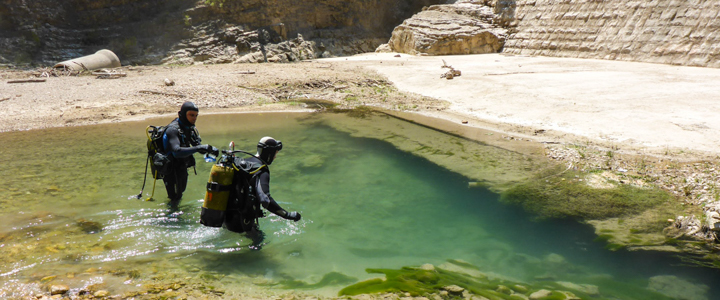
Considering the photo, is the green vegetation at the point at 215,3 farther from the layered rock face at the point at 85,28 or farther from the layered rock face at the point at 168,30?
the layered rock face at the point at 85,28

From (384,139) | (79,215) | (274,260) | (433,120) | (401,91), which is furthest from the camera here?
(401,91)

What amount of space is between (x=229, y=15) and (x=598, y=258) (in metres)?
25.7

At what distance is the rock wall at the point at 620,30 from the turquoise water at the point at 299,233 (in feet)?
44.6

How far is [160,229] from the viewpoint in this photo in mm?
5703

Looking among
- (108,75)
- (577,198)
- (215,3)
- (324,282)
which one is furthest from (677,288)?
(215,3)

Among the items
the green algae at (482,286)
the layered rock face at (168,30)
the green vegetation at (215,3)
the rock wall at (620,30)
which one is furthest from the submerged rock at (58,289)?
the green vegetation at (215,3)

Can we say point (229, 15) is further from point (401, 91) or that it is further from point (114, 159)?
point (114, 159)

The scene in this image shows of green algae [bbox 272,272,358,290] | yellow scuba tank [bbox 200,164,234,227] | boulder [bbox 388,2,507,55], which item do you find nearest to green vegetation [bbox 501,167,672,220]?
green algae [bbox 272,272,358,290]

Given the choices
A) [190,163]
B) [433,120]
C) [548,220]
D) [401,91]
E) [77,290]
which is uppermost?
[401,91]

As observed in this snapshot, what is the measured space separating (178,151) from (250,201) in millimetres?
1331

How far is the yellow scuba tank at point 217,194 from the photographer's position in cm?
459

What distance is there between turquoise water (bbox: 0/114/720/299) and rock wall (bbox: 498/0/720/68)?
13.6m

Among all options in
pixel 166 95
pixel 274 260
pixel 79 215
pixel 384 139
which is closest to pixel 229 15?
pixel 166 95

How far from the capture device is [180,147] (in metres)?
5.45
